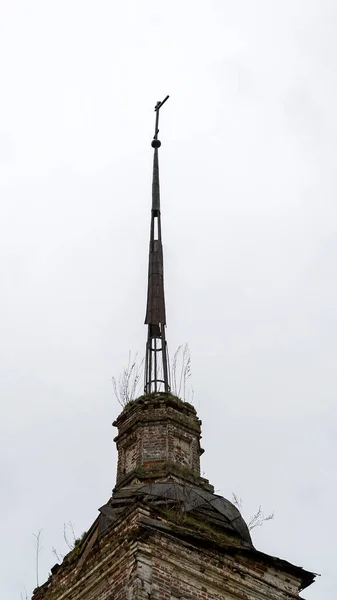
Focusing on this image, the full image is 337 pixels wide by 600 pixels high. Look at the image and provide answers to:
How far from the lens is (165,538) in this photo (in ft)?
48.9

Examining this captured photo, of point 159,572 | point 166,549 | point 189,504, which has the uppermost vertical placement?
point 189,504

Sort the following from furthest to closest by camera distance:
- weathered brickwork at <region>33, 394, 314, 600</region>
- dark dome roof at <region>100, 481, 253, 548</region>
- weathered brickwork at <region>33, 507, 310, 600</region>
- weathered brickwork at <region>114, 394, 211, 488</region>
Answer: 1. weathered brickwork at <region>114, 394, 211, 488</region>
2. dark dome roof at <region>100, 481, 253, 548</region>
3. weathered brickwork at <region>33, 394, 314, 600</region>
4. weathered brickwork at <region>33, 507, 310, 600</region>

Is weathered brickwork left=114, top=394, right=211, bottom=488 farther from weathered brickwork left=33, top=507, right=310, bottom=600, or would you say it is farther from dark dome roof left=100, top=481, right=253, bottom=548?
weathered brickwork left=33, top=507, right=310, bottom=600

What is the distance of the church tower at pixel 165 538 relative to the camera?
14688 millimetres

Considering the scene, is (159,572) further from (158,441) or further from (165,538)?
(158,441)

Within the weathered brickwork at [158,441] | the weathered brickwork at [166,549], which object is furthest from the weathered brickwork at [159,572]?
the weathered brickwork at [158,441]

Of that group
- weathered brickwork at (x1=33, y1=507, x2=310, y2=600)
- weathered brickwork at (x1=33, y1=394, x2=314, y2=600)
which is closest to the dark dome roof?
weathered brickwork at (x1=33, y1=394, x2=314, y2=600)

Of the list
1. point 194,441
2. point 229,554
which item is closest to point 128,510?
point 229,554

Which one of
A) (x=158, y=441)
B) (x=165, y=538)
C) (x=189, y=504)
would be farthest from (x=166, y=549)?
(x=158, y=441)

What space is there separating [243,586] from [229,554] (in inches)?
18.5

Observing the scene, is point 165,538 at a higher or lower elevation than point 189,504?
lower

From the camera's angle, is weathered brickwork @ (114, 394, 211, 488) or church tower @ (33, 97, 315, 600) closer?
church tower @ (33, 97, 315, 600)

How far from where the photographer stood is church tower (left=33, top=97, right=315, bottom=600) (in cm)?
1469

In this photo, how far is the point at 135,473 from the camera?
17234 mm
